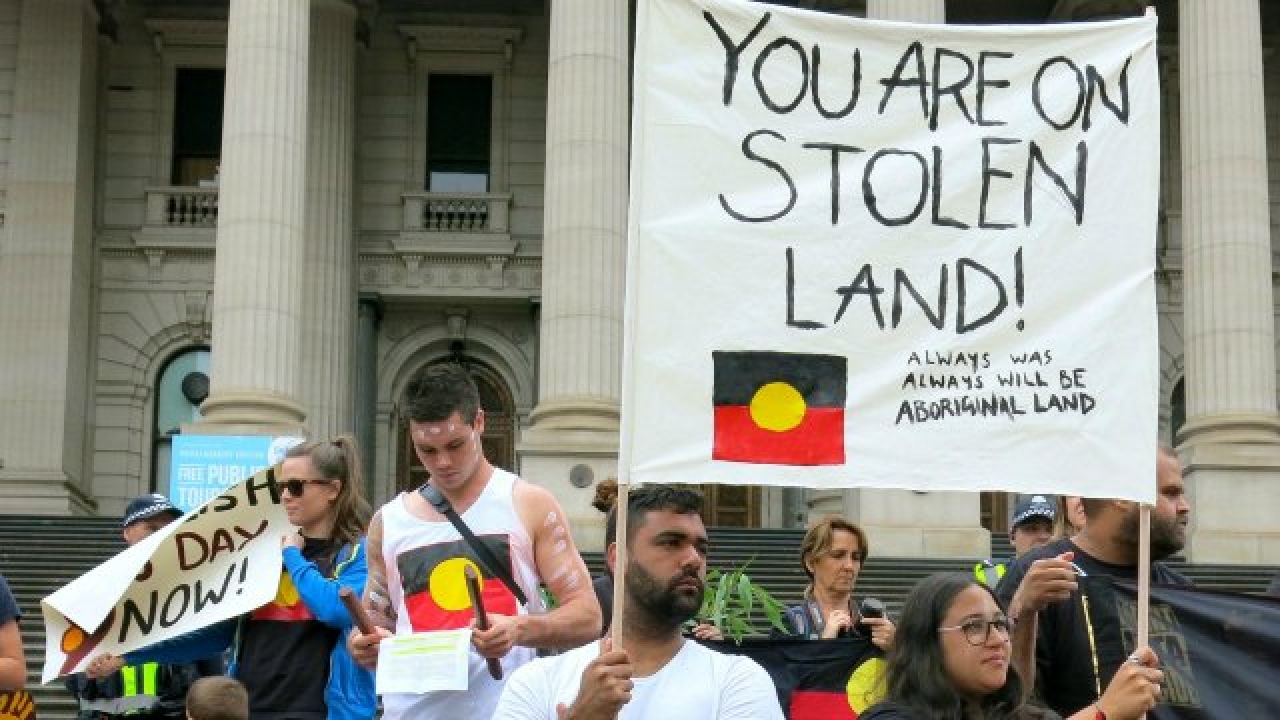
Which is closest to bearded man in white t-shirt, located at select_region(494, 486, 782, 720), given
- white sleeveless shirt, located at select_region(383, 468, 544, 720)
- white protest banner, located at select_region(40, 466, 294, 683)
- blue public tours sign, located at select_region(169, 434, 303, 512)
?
white sleeveless shirt, located at select_region(383, 468, 544, 720)

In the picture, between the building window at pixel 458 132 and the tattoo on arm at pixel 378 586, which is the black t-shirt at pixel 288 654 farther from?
the building window at pixel 458 132

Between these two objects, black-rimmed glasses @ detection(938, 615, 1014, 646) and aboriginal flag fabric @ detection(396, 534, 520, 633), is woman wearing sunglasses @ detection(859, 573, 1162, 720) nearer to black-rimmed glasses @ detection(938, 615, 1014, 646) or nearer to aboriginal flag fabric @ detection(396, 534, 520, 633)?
black-rimmed glasses @ detection(938, 615, 1014, 646)

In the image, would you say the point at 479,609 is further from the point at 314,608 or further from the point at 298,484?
the point at 298,484

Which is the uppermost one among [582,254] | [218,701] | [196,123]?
[196,123]

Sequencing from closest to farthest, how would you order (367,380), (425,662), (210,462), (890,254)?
1. (890,254)
2. (425,662)
3. (210,462)
4. (367,380)

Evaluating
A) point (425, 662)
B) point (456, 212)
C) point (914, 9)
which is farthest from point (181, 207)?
point (425, 662)

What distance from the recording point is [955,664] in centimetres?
578

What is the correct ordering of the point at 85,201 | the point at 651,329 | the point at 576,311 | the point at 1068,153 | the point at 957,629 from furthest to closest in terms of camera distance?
the point at 85,201, the point at 576,311, the point at 1068,153, the point at 651,329, the point at 957,629

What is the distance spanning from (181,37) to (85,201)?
10.7 ft

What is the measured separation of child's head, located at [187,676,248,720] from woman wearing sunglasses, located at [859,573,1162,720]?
2896mm

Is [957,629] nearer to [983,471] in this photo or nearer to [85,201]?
[983,471]

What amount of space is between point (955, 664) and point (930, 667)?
0.07m

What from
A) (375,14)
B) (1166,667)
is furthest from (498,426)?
(1166,667)

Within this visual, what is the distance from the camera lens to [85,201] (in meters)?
34.5
